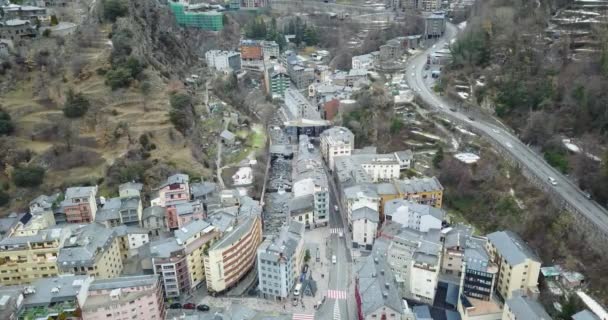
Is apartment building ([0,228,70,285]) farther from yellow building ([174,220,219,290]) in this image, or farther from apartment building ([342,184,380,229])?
apartment building ([342,184,380,229])

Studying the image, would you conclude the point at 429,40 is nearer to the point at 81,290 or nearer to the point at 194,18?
the point at 194,18

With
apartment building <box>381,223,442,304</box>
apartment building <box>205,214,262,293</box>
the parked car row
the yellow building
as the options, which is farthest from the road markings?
the yellow building

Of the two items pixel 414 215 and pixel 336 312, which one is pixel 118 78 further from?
pixel 336 312

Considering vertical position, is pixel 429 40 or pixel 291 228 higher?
pixel 429 40

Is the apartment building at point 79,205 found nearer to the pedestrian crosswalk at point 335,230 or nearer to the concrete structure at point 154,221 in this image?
the concrete structure at point 154,221

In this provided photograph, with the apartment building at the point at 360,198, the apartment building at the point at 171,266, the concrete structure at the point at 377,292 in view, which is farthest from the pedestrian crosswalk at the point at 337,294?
the apartment building at the point at 171,266

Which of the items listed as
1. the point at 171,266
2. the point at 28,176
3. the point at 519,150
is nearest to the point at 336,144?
the point at 519,150

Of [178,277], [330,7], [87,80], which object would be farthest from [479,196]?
[330,7]
